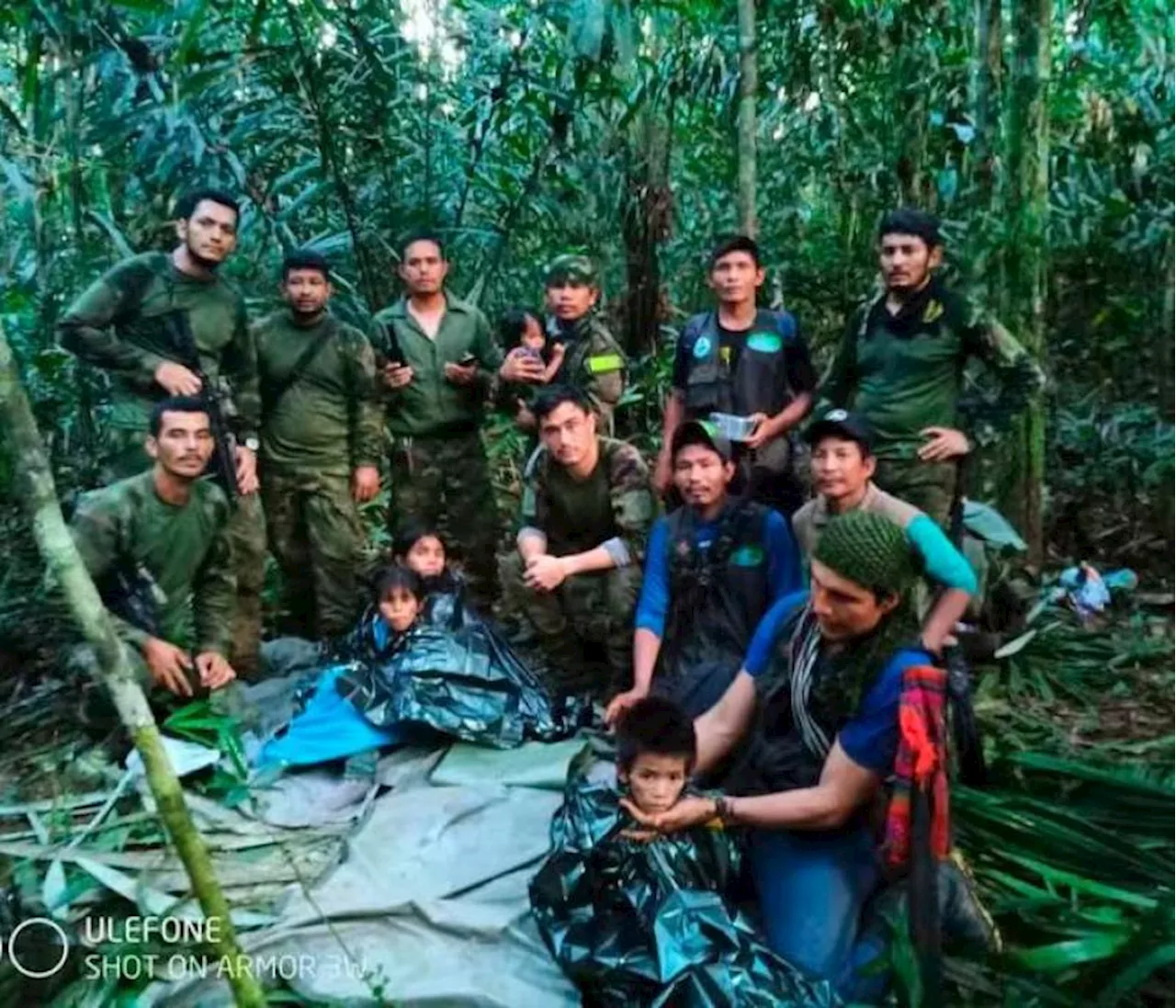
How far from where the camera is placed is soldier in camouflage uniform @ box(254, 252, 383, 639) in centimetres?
514

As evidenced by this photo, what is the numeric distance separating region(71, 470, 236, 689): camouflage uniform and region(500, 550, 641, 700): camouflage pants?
124cm

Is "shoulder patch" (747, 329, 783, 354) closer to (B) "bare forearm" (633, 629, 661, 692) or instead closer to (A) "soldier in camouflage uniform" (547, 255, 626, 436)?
(A) "soldier in camouflage uniform" (547, 255, 626, 436)

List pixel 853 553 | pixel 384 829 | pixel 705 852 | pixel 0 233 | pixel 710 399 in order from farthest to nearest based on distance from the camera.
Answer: pixel 0 233 → pixel 710 399 → pixel 384 829 → pixel 705 852 → pixel 853 553

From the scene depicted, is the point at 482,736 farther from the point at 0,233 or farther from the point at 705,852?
the point at 0,233

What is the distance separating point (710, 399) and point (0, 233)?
3665 millimetres

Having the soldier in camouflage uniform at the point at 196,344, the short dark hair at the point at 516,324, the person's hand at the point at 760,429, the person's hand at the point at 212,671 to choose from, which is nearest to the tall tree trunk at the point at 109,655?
the person's hand at the point at 212,671

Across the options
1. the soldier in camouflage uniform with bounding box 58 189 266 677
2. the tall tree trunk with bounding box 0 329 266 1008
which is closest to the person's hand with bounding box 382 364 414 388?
the soldier in camouflage uniform with bounding box 58 189 266 677

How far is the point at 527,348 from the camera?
205 inches

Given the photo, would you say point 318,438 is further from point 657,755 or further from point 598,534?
point 657,755

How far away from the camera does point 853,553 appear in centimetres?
269

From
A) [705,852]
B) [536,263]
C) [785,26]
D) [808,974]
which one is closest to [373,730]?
[705,852]

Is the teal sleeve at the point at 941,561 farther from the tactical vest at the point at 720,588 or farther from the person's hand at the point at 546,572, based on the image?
the person's hand at the point at 546,572

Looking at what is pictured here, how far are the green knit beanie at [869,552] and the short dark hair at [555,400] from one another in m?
1.83

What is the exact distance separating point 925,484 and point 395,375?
2351mm
